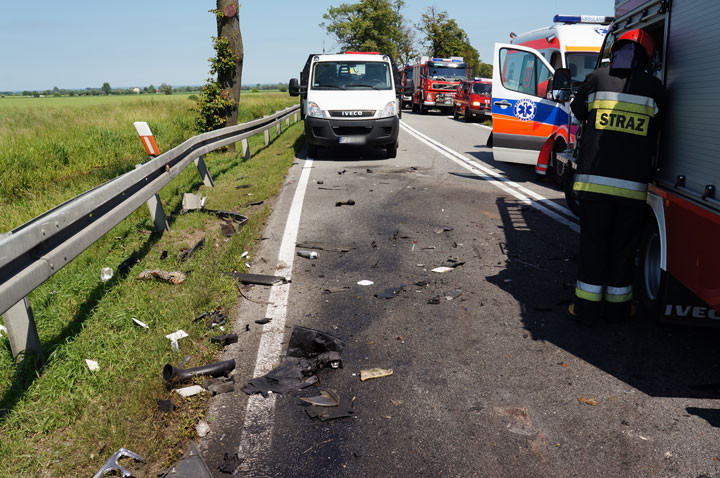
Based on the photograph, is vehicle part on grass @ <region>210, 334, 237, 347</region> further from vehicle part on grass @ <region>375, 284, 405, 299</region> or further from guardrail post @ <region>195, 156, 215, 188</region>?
guardrail post @ <region>195, 156, 215, 188</region>

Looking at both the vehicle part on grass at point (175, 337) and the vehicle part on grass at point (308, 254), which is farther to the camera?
the vehicle part on grass at point (308, 254)

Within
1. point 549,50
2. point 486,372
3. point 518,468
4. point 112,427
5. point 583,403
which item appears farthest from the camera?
point 549,50

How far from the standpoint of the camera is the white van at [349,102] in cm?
1355

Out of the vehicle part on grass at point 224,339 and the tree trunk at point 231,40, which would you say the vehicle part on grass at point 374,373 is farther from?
the tree trunk at point 231,40

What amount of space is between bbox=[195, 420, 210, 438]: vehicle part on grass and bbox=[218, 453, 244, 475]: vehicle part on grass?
0.25 meters

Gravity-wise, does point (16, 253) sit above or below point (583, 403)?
above

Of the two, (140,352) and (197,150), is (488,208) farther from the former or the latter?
(140,352)

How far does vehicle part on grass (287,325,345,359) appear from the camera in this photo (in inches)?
162

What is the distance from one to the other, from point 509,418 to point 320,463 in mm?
1079

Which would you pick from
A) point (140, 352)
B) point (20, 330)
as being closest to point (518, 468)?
point (140, 352)

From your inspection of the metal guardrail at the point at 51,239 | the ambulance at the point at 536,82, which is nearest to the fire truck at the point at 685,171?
the metal guardrail at the point at 51,239

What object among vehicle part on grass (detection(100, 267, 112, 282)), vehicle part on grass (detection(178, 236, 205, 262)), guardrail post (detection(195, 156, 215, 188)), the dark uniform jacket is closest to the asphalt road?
vehicle part on grass (detection(178, 236, 205, 262))

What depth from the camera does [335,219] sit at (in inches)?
318

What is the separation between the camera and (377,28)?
3324 inches
